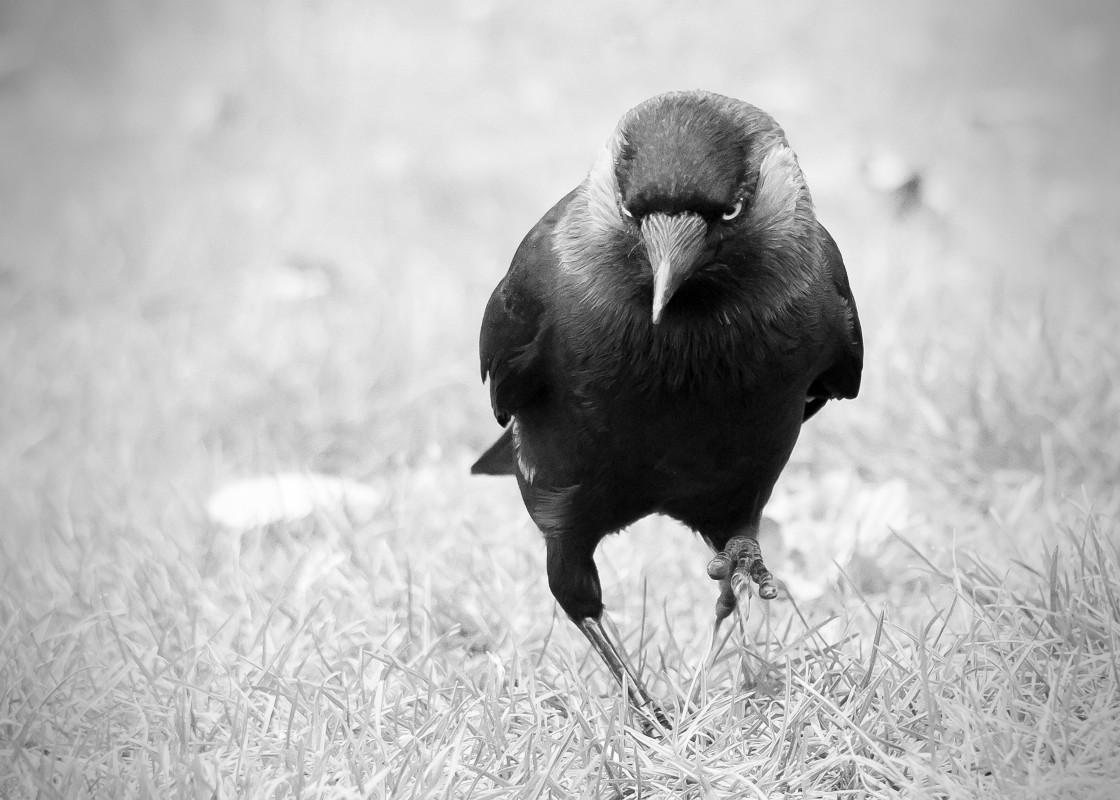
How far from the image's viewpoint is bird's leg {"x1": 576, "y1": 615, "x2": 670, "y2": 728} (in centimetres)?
288

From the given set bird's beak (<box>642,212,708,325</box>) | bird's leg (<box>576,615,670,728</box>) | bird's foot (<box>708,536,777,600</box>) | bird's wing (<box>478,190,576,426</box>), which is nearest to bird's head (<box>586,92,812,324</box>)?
bird's beak (<box>642,212,708,325</box>)

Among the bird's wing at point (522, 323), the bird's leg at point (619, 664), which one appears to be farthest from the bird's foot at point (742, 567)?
the bird's wing at point (522, 323)

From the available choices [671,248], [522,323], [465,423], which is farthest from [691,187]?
[465,423]

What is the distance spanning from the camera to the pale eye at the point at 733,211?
2.46 meters

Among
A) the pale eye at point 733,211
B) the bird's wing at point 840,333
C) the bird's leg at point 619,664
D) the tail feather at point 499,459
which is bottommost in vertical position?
the bird's leg at point 619,664

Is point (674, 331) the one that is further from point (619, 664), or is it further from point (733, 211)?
point (619, 664)

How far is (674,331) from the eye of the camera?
2.58 m

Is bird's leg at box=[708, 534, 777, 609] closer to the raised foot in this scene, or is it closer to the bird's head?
the raised foot

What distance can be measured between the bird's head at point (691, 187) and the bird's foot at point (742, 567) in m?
0.65

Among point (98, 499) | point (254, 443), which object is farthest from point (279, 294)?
point (98, 499)

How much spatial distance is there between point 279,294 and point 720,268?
3264mm

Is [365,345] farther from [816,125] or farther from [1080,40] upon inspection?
[1080,40]

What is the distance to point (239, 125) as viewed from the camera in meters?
6.88

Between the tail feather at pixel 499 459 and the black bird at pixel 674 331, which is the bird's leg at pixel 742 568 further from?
the tail feather at pixel 499 459
